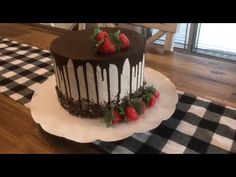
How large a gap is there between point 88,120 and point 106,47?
27cm

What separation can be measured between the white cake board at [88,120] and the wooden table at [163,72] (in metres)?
0.04

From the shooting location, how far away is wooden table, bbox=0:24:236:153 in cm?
74

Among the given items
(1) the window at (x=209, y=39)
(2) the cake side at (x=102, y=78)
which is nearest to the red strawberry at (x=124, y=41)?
(2) the cake side at (x=102, y=78)

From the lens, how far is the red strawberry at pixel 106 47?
725 mm

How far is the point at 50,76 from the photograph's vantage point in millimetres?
1150

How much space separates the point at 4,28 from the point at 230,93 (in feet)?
5.43

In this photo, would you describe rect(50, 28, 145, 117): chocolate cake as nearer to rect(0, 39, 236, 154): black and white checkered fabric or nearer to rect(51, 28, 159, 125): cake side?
rect(51, 28, 159, 125): cake side

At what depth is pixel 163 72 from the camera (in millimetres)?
1136

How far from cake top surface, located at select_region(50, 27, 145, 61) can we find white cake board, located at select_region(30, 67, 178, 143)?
23cm

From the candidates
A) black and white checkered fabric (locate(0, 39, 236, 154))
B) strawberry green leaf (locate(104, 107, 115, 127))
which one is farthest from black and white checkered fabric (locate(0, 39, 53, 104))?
strawberry green leaf (locate(104, 107, 115, 127))

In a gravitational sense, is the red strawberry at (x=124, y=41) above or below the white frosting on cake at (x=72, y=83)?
above

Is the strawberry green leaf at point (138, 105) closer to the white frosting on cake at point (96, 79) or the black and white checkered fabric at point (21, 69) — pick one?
the white frosting on cake at point (96, 79)

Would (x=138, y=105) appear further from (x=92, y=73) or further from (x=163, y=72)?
(x=163, y=72)
